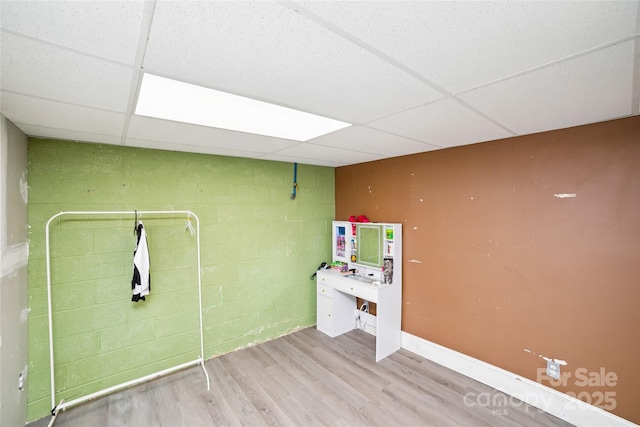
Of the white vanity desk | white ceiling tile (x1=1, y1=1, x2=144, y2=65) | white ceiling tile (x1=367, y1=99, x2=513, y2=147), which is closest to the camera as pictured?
white ceiling tile (x1=1, y1=1, x2=144, y2=65)

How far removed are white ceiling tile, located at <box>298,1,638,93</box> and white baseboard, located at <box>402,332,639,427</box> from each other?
8.04 ft

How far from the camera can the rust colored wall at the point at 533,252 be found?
190 cm

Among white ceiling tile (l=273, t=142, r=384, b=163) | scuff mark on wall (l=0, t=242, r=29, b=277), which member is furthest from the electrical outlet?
scuff mark on wall (l=0, t=242, r=29, b=277)

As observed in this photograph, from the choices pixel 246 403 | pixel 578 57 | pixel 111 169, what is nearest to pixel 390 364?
pixel 246 403

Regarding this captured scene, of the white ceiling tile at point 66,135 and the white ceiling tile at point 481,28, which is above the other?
the white ceiling tile at point 481,28

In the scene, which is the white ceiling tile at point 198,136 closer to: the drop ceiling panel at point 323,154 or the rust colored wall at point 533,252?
the drop ceiling panel at point 323,154

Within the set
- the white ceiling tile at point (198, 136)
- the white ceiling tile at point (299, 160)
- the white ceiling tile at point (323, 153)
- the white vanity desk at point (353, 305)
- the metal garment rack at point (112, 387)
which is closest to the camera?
the white ceiling tile at point (198, 136)

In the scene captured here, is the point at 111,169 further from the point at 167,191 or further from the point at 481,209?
the point at 481,209

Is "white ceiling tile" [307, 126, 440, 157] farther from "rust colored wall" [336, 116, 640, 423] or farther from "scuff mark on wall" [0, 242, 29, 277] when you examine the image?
"scuff mark on wall" [0, 242, 29, 277]

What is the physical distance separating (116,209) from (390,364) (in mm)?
Answer: 3050

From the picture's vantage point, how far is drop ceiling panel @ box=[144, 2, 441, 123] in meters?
0.85

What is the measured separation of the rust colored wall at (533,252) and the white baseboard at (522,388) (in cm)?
6

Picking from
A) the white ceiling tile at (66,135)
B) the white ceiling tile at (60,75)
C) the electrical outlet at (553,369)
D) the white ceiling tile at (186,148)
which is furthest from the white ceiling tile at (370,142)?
the electrical outlet at (553,369)

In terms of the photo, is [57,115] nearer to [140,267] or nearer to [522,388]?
[140,267]
